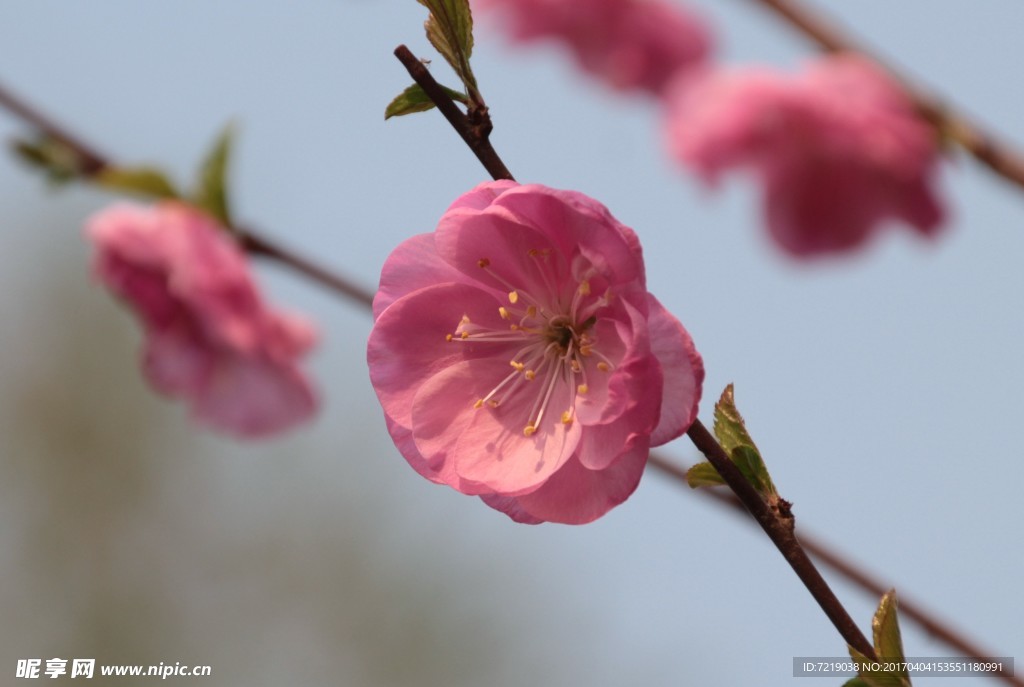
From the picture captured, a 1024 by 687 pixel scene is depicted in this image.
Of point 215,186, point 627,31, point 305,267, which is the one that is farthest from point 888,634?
point 627,31

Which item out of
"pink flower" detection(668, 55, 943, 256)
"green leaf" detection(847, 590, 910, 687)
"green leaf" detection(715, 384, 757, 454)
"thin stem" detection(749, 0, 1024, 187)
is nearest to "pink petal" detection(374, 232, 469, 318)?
"green leaf" detection(715, 384, 757, 454)

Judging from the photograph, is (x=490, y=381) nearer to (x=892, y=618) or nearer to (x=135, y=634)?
(x=892, y=618)

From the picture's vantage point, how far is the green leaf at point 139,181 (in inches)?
55.7

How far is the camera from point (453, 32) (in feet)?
1.93

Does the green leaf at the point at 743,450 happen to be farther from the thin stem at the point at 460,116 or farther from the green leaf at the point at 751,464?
the thin stem at the point at 460,116

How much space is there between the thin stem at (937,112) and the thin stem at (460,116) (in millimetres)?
698

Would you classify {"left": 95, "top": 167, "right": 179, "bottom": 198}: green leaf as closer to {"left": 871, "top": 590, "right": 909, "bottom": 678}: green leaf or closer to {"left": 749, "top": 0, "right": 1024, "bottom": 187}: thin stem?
{"left": 749, "top": 0, "right": 1024, "bottom": 187}: thin stem

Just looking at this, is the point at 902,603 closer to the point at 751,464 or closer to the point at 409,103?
the point at 751,464

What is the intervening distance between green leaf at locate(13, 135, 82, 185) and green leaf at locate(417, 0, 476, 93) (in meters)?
1.02

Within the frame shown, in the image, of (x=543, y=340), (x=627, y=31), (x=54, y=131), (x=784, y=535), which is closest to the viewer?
(x=784, y=535)

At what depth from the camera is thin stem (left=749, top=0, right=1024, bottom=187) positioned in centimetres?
107

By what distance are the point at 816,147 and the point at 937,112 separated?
2.92 ft

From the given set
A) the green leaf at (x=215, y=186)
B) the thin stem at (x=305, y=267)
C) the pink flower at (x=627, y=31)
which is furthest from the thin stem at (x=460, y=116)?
the pink flower at (x=627, y=31)

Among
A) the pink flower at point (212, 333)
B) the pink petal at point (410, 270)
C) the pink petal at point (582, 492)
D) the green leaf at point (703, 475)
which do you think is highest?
the green leaf at point (703, 475)
